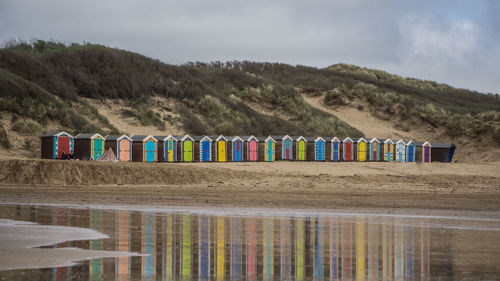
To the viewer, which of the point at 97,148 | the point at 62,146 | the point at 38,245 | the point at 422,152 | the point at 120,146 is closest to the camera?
the point at 38,245

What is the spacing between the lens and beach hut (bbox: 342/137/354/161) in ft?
166

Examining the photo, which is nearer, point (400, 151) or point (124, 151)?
point (124, 151)

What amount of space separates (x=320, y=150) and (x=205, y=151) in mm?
9653

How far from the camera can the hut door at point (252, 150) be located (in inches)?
1812

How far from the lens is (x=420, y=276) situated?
31.9 ft

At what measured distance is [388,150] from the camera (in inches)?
2110

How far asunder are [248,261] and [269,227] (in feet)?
14.8

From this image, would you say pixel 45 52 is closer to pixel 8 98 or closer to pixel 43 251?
pixel 8 98

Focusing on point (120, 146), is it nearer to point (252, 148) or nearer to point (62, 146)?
point (62, 146)

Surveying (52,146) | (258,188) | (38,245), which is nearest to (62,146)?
(52,146)

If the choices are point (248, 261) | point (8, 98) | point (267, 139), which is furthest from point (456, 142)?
point (248, 261)

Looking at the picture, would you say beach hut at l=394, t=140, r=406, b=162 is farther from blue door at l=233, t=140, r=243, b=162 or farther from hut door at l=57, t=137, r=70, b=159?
hut door at l=57, t=137, r=70, b=159

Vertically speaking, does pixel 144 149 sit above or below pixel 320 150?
above

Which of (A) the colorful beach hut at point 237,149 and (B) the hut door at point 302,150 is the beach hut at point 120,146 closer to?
(A) the colorful beach hut at point 237,149
